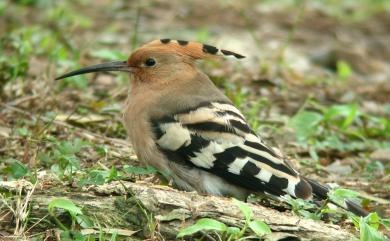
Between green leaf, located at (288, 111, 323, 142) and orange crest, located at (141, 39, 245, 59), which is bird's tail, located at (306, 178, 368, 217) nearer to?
orange crest, located at (141, 39, 245, 59)

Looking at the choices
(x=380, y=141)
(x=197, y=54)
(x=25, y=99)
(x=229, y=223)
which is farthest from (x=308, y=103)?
(x=229, y=223)

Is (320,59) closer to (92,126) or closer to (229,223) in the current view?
(92,126)

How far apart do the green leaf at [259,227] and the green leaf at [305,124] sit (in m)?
2.31

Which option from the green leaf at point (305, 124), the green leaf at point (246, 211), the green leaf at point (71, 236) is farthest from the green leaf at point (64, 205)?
the green leaf at point (305, 124)

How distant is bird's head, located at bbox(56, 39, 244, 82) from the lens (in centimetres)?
482

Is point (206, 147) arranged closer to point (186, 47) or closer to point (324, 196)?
point (324, 196)

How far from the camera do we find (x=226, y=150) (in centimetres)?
401

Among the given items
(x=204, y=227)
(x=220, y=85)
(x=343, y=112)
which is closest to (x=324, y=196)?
(x=204, y=227)

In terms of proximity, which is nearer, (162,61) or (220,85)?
(162,61)

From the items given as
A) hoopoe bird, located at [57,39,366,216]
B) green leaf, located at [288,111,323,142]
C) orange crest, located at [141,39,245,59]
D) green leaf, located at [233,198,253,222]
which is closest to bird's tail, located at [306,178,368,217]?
hoopoe bird, located at [57,39,366,216]

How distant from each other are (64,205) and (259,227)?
737 millimetres

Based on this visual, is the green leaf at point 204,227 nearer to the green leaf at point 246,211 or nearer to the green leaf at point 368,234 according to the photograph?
the green leaf at point 246,211

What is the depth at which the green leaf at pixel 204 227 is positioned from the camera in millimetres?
3170

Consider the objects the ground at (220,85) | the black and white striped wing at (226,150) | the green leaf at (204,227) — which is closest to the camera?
the green leaf at (204,227)
